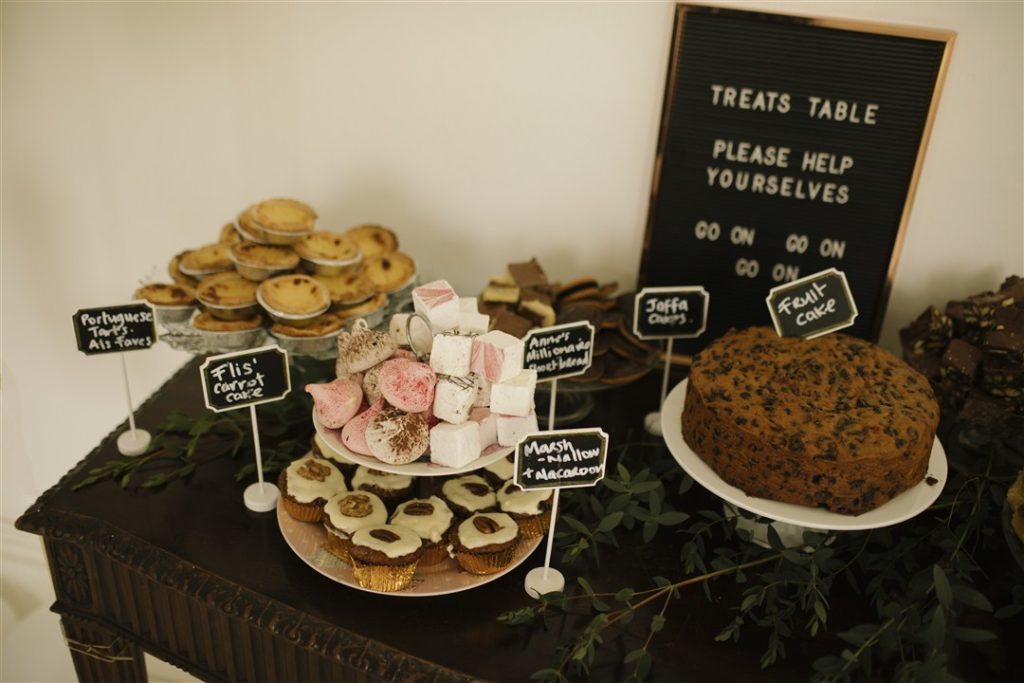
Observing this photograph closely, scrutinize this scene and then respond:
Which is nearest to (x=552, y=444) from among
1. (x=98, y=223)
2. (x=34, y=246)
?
(x=98, y=223)

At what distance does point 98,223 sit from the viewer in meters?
2.46

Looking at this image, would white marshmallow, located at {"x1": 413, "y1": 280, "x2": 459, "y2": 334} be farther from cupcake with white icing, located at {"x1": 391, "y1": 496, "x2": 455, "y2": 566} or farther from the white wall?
the white wall

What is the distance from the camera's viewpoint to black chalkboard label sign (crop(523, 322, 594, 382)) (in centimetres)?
158

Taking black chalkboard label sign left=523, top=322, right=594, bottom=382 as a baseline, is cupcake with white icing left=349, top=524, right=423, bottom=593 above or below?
below

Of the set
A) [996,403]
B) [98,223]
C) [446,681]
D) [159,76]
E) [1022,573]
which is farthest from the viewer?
[98,223]

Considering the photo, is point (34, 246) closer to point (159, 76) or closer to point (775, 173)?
point (159, 76)

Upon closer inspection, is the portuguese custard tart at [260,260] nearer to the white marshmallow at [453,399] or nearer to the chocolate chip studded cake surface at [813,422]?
the white marshmallow at [453,399]

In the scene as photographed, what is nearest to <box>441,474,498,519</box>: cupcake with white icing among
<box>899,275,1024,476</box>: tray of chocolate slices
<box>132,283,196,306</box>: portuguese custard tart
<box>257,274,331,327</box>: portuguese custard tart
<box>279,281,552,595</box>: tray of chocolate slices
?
<box>279,281,552,595</box>: tray of chocolate slices

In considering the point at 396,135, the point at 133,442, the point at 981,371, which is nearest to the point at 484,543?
the point at 133,442

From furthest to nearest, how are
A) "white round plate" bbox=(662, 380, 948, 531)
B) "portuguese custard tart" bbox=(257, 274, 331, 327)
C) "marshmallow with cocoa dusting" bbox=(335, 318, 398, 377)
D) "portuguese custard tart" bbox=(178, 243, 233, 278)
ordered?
"portuguese custard tart" bbox=(178, 243, 233, 278), "portuguese custard tart" bbox=(257, 274, 331, 327), "marshmallow with cocoa dusting" bbox=(335, 318, 398, 377), "white round plate" bbox=(662, 380, 948, 531)

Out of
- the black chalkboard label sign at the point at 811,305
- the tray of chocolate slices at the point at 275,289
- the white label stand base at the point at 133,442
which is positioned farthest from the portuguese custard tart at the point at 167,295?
the black chalkboard label sign at the point at 811,305

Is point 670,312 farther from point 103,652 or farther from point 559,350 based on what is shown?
point 103,652

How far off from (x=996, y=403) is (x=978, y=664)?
18.5 inches

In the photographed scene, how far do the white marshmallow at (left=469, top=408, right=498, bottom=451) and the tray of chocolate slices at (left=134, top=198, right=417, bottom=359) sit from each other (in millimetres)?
414
